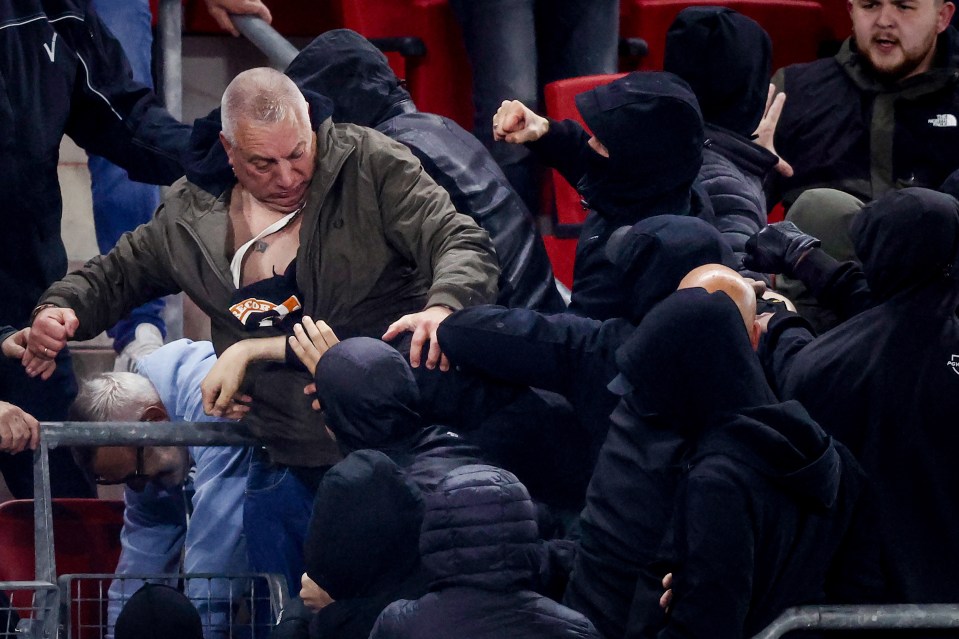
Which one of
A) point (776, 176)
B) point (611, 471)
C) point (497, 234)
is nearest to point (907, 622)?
point (611, 471)

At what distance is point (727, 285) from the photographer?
8.67ft

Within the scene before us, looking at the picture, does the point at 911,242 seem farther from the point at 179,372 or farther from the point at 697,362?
the point at 179,372

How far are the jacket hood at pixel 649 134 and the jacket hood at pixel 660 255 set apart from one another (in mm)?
453

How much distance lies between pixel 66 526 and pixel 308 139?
123 centimetres

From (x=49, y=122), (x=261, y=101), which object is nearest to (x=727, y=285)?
(x=261, y=101)

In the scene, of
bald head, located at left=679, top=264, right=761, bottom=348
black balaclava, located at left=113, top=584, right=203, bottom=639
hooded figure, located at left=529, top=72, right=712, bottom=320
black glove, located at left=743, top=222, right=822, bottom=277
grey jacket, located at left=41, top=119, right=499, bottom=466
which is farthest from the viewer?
grey jacket, located at left=41, top=119, right=499, bottom=466

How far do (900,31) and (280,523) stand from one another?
2.06 metres

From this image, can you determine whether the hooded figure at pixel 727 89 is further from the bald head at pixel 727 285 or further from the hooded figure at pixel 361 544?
the hooded figure at pixel 361 544

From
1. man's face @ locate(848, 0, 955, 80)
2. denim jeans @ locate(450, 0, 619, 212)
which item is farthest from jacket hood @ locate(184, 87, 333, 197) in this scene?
man's face @ locate(848, 0, 955, 80)

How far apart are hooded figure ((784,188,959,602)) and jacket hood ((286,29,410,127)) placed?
1.54 m

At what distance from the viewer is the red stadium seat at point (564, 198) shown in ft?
14.7

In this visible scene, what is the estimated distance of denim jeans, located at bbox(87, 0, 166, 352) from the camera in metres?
4.40

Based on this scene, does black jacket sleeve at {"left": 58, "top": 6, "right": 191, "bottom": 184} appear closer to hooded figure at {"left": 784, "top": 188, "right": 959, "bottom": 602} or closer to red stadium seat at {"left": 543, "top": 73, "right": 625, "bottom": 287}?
red stadium seat at {"left": 543, "top": 73, "right": 625, "bottom": 287}


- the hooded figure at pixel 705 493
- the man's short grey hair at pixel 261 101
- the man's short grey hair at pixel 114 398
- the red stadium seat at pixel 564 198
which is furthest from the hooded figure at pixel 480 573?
the red stadium seat at pixel 564 198
